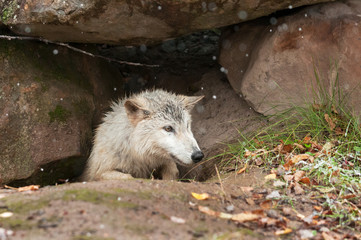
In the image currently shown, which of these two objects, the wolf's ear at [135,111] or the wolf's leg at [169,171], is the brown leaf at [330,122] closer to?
the wolf's leg at [169,171]

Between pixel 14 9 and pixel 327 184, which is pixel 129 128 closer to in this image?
pixel 14 9

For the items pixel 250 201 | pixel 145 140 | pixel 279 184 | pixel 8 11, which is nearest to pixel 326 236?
pixel 250 201

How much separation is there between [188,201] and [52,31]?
294 centimetres

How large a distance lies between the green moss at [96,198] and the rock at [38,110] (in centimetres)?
206

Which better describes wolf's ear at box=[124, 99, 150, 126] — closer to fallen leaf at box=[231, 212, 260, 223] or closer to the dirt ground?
the dirt ground

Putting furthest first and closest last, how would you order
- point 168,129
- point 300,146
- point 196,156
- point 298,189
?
point 168,129 < point 300,146 < point 196,156 < point 298,189

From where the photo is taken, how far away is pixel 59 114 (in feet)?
19.2

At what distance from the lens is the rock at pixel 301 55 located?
550 centimetres

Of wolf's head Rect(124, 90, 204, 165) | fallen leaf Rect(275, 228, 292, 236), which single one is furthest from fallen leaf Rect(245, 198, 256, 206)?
wolf's head Rect(124, 90, 204, 165)

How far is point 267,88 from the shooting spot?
19.7 ft

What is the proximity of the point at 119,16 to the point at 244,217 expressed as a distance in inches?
115

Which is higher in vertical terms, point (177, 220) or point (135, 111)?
point (135, 111)

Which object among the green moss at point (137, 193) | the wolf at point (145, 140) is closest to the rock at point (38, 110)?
the wolf at point (145, 140)

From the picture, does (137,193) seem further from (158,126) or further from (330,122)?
(330,122)
